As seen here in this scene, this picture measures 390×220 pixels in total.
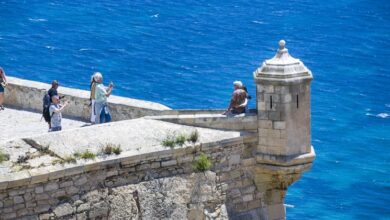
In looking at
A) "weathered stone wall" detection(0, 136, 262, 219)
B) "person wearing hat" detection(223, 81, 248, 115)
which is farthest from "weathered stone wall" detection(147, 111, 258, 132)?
"weathered stone wall" detection(0, 136, 262, 219)

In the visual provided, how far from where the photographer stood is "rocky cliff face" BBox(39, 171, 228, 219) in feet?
74.4

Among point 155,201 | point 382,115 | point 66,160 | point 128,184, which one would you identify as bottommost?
point 382,115

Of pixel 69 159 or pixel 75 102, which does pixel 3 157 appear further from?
pixel 75 102

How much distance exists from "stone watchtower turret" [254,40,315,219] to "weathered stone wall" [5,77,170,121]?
7.69 feet

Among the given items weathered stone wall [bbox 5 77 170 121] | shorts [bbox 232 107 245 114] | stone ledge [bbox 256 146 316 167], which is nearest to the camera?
stone ledge [bbox 256 146 316 167]

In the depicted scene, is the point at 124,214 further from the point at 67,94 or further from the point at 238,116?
the point at 67,94

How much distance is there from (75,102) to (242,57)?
31348mm

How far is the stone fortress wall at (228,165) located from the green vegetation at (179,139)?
13cm

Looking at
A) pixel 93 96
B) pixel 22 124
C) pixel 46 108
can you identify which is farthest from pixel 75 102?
pixel 93 96

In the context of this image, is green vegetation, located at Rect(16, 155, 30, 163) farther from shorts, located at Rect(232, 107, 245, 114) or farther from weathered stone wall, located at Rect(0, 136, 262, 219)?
shorts, located at Rect(232, 107, 245, 114)

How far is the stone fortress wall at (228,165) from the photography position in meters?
22.4

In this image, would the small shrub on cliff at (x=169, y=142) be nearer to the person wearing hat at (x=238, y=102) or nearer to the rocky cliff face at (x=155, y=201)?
the rocky cliff face at (x=155, y=201)

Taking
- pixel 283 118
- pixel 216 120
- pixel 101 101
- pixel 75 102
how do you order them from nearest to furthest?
1. pixel 283 118
2. pixel 216 120
3. pixel 101 101
4. pixel 75 102

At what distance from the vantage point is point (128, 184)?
23.1 metres
